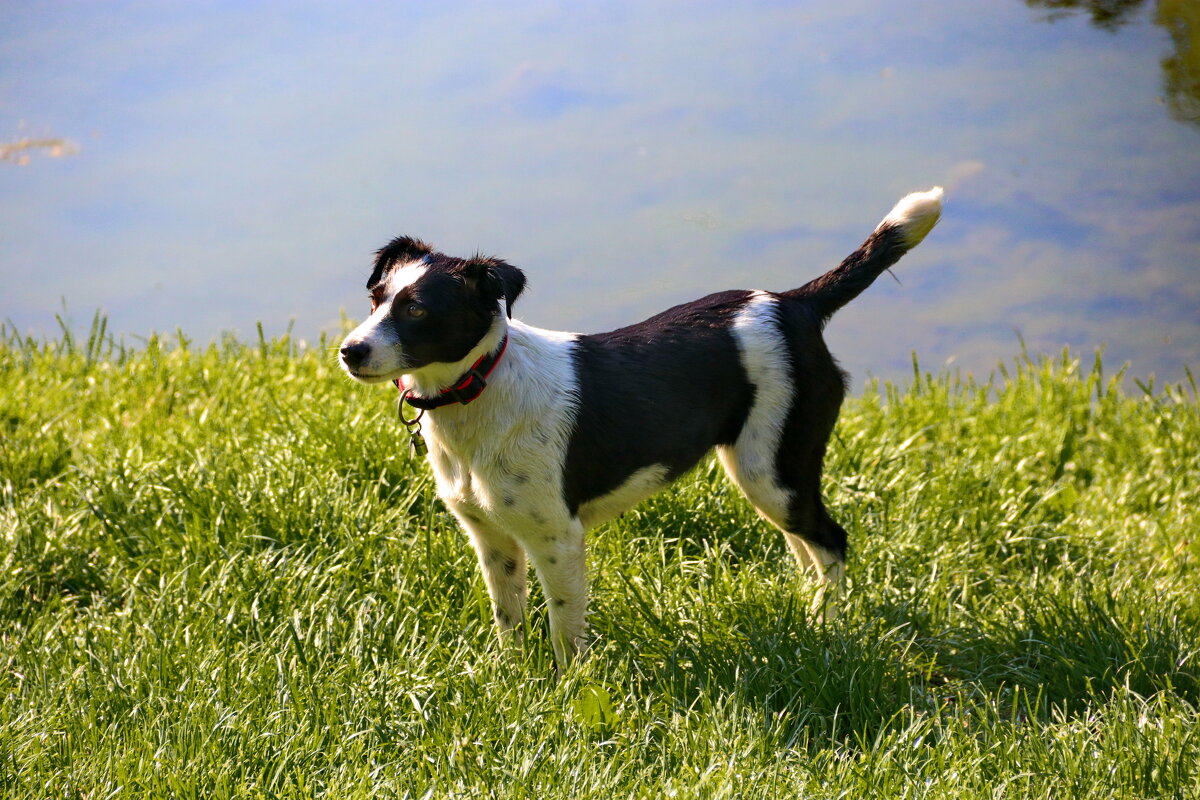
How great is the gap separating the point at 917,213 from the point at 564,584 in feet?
6.09

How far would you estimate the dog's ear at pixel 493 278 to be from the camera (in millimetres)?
3416

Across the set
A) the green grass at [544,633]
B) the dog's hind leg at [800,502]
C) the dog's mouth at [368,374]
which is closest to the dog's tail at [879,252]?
the dog's hind leg at [800,502]

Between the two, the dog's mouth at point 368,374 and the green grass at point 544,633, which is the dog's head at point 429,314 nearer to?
the dog's mouth at point 368,374

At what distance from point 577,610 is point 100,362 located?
4417 millimetres

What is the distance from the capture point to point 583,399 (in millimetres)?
3684

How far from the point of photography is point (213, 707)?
3.37 m

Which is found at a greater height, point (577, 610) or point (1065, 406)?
point (577, 610)

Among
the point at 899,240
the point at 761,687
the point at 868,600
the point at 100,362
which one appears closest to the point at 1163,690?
the point at 868,600

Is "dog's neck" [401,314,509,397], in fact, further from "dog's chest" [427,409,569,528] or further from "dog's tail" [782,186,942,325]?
"dog's tail" [782,186,942,325]

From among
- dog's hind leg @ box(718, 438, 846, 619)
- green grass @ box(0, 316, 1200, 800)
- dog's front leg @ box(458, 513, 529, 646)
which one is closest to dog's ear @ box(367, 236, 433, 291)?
dog's front leg @ box(458, 513, 529, 646)

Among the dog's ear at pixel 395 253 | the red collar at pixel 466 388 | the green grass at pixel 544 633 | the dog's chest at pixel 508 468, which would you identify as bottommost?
the green grass at pixel 544 633

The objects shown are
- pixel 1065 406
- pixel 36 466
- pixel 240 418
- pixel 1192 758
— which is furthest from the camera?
pixel 1065 406

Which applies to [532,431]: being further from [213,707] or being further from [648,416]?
[213,707]

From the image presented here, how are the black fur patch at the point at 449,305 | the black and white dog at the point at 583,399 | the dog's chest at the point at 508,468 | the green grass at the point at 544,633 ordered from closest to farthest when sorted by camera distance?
the green grass at the point at 544,633, the black fur patch at the point at 449,305, the black and white dog at the point at 583,399, the dog's chest at the point at 508,468
